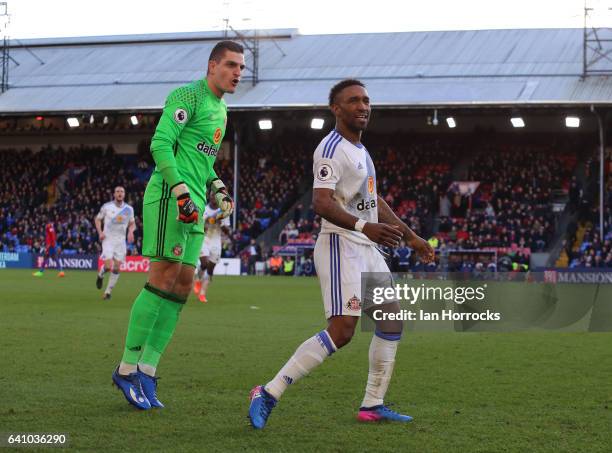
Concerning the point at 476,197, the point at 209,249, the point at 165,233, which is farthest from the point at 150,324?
the point at 476,197

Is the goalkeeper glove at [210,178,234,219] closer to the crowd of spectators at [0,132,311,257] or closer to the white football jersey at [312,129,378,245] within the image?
the white football jersey at [312,129,378,245]

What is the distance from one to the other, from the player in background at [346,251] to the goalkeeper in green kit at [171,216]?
912 millimetres

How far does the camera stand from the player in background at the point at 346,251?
568 centimetres

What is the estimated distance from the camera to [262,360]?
9.20 metres

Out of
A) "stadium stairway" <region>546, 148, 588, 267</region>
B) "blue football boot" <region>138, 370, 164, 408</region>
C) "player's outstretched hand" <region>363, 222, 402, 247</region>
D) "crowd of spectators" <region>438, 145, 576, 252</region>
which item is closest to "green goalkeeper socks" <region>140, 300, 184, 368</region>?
"blue football boot" <region>138, 370, 164, 408</region>

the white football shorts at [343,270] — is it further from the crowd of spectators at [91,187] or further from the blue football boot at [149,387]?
the crowd of spectators at [91,187]

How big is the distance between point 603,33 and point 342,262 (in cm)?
3893

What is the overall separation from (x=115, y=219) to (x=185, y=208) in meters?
14.1

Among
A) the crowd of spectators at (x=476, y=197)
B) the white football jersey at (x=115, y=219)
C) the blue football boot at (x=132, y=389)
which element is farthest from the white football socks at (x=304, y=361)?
the crowd of spectators at (x=476, y=197)

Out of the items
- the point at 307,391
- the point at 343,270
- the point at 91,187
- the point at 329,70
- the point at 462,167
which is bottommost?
the point at 307,391

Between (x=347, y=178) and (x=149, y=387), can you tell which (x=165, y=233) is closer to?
(x=149, y=387)

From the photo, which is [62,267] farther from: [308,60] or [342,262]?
[342,262]

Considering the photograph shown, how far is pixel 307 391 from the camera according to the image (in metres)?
7.10

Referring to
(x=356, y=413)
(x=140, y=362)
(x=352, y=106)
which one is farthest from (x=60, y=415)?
(x=352, y=106)
